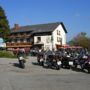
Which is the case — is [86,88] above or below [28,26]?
below

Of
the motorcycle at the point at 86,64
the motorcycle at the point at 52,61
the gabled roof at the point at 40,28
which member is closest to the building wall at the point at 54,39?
the gabled roof at the point at 40,28

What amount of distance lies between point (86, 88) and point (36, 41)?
7839cm

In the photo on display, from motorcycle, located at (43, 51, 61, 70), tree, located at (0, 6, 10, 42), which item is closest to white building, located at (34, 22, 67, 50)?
tree, located at (0, 6, 10, 42)

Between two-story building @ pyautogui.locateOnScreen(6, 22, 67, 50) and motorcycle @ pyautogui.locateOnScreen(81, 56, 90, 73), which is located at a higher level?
two-story building @ pyautogui.locateOnScreen(6, 22, 67, 50)

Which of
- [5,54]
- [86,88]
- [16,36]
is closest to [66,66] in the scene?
[86,88]

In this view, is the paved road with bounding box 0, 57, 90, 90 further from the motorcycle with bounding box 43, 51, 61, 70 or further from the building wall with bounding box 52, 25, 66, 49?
the building wall with bounding box 52, 25, 66, 49

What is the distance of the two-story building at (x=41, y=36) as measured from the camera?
8966 cm

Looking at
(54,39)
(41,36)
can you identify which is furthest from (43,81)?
(41,36)

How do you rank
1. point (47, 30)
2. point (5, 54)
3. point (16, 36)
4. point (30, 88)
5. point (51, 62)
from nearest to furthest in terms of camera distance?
point (30, 88), point (51, 62), point (5, 54), point (47, 30), point (16, 36)

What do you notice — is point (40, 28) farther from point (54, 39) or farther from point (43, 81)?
point (43, 81)

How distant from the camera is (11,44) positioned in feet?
325

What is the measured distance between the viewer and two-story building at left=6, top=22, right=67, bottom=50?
89662 millimetres

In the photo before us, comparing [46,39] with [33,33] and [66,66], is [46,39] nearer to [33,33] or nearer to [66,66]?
[33,33]

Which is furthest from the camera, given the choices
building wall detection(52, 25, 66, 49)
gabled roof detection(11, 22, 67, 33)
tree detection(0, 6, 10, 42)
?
gabled roof detection(11, 22, 67, 33)
